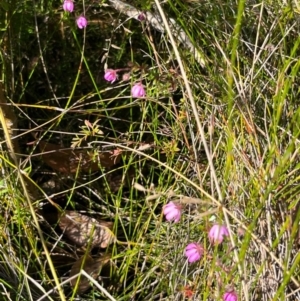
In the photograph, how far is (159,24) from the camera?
1510 millimetres

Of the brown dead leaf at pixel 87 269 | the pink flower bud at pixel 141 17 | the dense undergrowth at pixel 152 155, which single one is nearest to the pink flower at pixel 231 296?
the dense undergrowth at pixel 152 155

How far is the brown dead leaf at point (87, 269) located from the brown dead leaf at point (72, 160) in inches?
8.3

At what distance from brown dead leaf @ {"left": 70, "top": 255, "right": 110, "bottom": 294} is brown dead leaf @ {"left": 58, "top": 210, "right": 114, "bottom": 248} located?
49 mm

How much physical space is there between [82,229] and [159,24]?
0.52m

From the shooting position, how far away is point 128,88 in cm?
165

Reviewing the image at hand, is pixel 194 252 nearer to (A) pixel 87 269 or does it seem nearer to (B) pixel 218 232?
(B) pixel 218 232

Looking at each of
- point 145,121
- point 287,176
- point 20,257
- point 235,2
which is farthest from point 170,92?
point 20,257

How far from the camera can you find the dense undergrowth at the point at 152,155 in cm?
125

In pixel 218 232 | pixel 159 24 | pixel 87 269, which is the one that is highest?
pixel 159 24

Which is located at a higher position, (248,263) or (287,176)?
(287,176)

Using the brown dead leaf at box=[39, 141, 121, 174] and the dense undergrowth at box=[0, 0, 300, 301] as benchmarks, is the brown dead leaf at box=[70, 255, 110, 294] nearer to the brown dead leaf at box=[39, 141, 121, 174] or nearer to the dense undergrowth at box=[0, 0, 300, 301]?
the dense undergrowth at box=[0, 0, 300, 301]

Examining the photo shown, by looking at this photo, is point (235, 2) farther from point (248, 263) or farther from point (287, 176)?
point (248, 263)

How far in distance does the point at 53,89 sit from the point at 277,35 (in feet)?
2.07

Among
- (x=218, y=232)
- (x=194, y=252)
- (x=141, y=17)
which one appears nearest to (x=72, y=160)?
(x=141, y=17)
